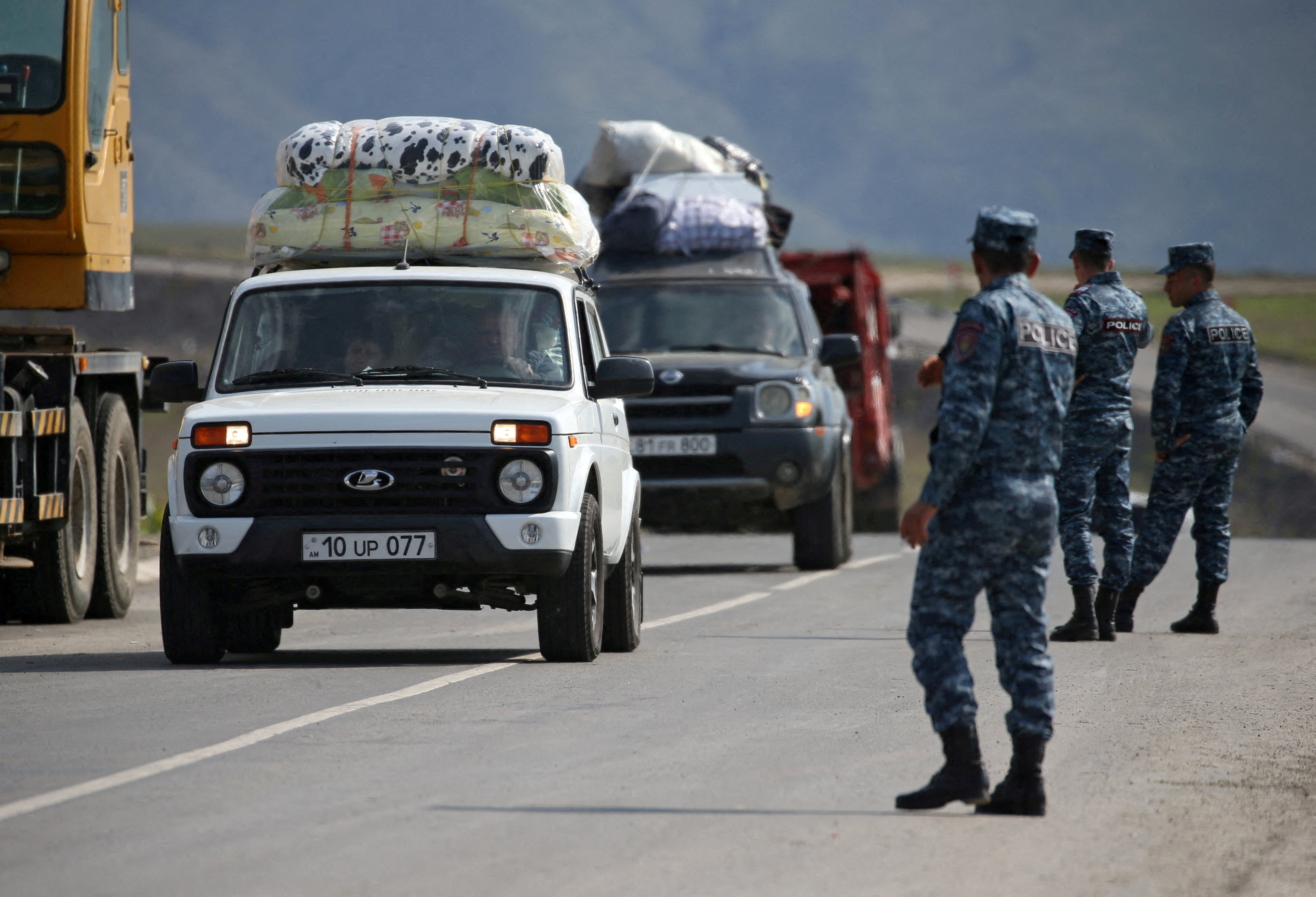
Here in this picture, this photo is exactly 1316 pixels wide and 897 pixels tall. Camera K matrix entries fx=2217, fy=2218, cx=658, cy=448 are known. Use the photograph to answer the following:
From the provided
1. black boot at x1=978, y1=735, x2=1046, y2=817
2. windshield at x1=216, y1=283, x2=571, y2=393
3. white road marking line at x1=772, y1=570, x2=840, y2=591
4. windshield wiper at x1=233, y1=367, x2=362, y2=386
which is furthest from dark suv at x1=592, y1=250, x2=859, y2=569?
black boot at x1=978, y1=735, x2=1046, y2=817

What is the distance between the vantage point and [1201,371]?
1252 centimetres

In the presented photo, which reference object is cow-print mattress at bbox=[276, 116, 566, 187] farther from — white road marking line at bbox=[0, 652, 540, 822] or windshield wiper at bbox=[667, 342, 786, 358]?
windshield wiper at bbox=[667, 342, 786, 358]

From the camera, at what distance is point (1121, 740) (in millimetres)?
8242

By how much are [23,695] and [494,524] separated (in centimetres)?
210

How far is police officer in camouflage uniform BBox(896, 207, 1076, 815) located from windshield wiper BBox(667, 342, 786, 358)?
36.9 feet

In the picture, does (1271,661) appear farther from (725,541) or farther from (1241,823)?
(725,541)

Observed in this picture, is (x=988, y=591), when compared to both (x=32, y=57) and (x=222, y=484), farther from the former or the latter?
(x=32, y=57)

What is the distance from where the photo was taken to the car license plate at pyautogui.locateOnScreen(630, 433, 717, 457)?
57.0 ft

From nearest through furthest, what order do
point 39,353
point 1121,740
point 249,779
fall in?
point 249,779
point 1121,740
point 39,353

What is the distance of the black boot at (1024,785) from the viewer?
659 cm

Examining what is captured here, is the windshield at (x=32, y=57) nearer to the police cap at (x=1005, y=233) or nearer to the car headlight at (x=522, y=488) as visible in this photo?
the car headlight at (x=522, y=488)

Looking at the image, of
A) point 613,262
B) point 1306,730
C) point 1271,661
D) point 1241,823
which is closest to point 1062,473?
point 1271,661

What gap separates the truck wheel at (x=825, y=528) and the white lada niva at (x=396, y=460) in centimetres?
670

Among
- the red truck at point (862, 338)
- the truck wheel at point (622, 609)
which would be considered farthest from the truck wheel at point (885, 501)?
the truck wheel at point (622, 609)
